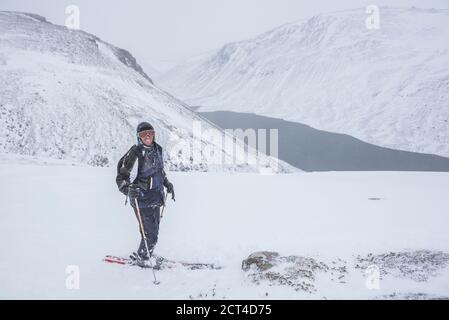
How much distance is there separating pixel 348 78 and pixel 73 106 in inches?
3066

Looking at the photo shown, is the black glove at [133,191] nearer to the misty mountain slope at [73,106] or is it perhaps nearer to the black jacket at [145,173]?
the black jacket at [145,173]

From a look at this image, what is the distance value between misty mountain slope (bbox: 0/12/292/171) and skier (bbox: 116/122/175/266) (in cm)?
2571

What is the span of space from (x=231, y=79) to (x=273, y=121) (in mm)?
45408

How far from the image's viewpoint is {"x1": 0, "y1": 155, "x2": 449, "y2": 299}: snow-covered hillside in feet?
22.0

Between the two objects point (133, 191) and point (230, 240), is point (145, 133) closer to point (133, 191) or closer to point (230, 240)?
point (133, 191)

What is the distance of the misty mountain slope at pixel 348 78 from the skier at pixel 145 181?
229ft

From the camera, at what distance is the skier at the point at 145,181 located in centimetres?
722

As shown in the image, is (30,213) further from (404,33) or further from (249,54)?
(249,54)

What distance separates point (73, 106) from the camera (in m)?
37.5

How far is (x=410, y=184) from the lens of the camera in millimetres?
18141
